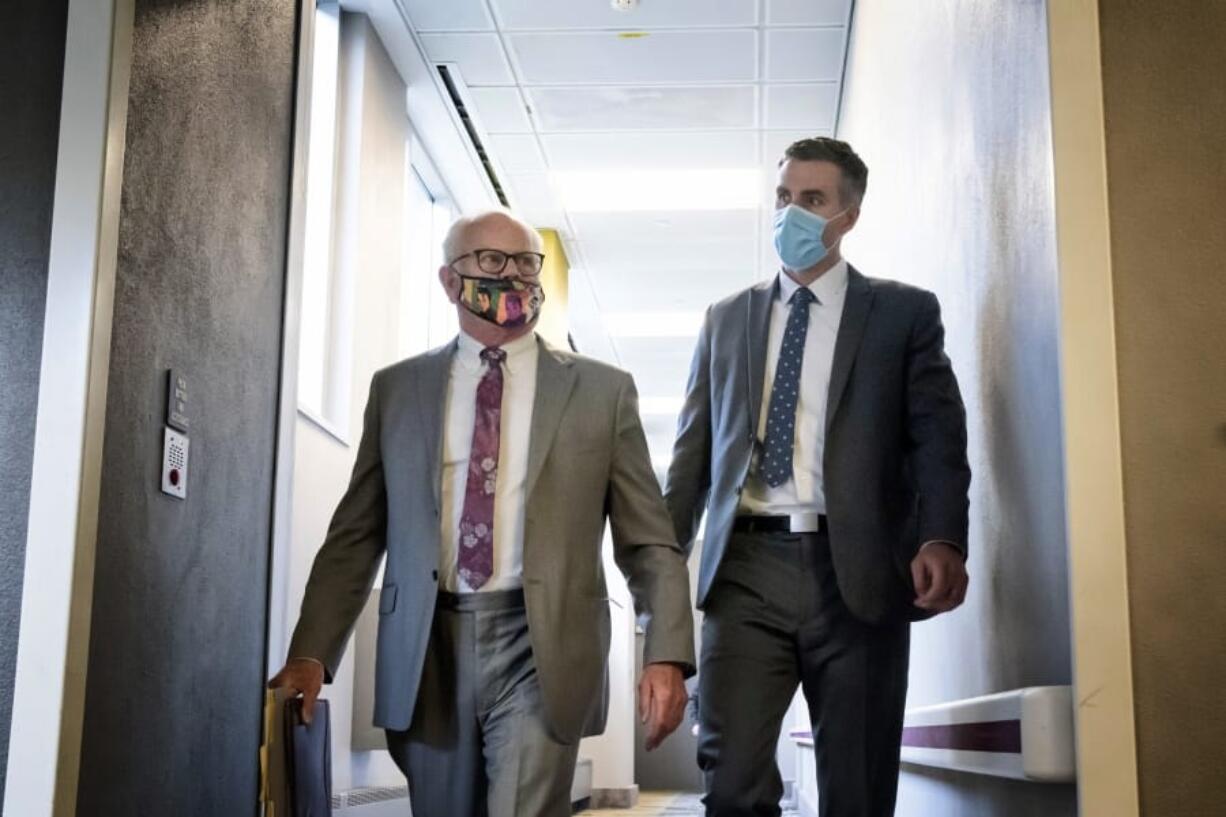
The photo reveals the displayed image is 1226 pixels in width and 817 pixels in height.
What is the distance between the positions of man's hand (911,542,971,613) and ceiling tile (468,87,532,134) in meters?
4.83

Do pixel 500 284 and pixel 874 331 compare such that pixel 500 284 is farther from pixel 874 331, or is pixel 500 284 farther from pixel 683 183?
pixel 683 183

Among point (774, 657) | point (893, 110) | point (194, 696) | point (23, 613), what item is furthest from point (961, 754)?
point (893, 110)

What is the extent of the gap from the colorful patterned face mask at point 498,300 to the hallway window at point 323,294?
2.83 metres

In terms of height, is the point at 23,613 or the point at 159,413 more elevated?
the point at 159,413

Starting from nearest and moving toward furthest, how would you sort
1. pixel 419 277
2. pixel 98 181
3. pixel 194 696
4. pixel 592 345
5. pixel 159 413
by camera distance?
pixel 98 181
pixel 159 413
pixel 194 696
pixel 419 277
pixel 592 345

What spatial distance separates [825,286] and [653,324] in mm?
8198

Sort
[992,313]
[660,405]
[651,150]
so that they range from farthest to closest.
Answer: [660,405], [651,150], [992,313]

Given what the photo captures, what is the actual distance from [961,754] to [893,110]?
230 cm

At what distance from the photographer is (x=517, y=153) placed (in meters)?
7.91

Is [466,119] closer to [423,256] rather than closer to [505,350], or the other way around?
[423,256]

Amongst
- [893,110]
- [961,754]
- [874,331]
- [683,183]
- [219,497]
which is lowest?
[961,754]

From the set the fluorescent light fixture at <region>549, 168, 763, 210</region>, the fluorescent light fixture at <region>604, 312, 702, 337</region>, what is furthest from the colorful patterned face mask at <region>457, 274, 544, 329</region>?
the fluorescent light fixture at <region>604, 312, 702, 337</region>

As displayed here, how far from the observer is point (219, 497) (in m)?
3.04

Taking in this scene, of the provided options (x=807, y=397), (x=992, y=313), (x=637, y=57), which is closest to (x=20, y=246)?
(x=807, y=397)
